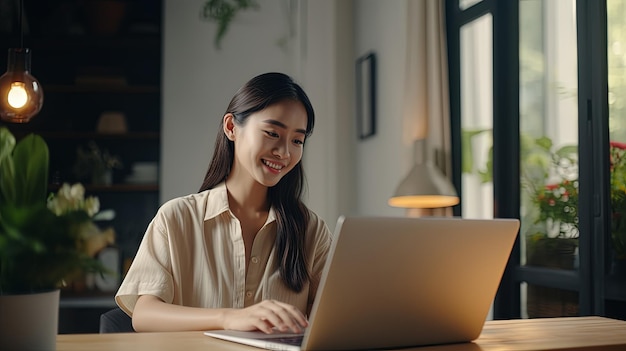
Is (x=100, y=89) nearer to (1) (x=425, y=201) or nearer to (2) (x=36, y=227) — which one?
(1) (x=425, y=201)

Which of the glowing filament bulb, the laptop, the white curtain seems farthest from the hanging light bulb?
the laptop

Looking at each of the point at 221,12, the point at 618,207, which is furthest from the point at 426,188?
the point at 221,12

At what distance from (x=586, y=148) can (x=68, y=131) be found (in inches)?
145

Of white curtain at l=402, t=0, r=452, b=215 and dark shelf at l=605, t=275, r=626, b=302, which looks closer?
dark shelf at l=605, t=275, r=626, b=302

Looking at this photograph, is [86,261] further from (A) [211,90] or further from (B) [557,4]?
(A) [211,90]

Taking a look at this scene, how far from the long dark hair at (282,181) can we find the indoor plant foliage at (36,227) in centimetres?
95

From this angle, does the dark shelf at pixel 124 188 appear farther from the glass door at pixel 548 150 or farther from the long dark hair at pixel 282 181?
the long dark hair at pixel 282 181

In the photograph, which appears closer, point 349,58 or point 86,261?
point 86,261

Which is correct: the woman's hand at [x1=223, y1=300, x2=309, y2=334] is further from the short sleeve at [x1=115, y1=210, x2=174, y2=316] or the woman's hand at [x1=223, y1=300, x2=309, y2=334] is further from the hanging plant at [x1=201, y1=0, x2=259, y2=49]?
the hanging plant at [x1=201, y1=0, x2=259, y2=49]

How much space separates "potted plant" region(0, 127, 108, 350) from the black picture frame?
12.5 ft

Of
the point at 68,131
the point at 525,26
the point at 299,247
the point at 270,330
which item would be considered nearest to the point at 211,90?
the point at 68,131

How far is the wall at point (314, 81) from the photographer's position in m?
4.66

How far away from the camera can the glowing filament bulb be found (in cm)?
365

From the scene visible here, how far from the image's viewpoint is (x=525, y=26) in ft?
11.7
